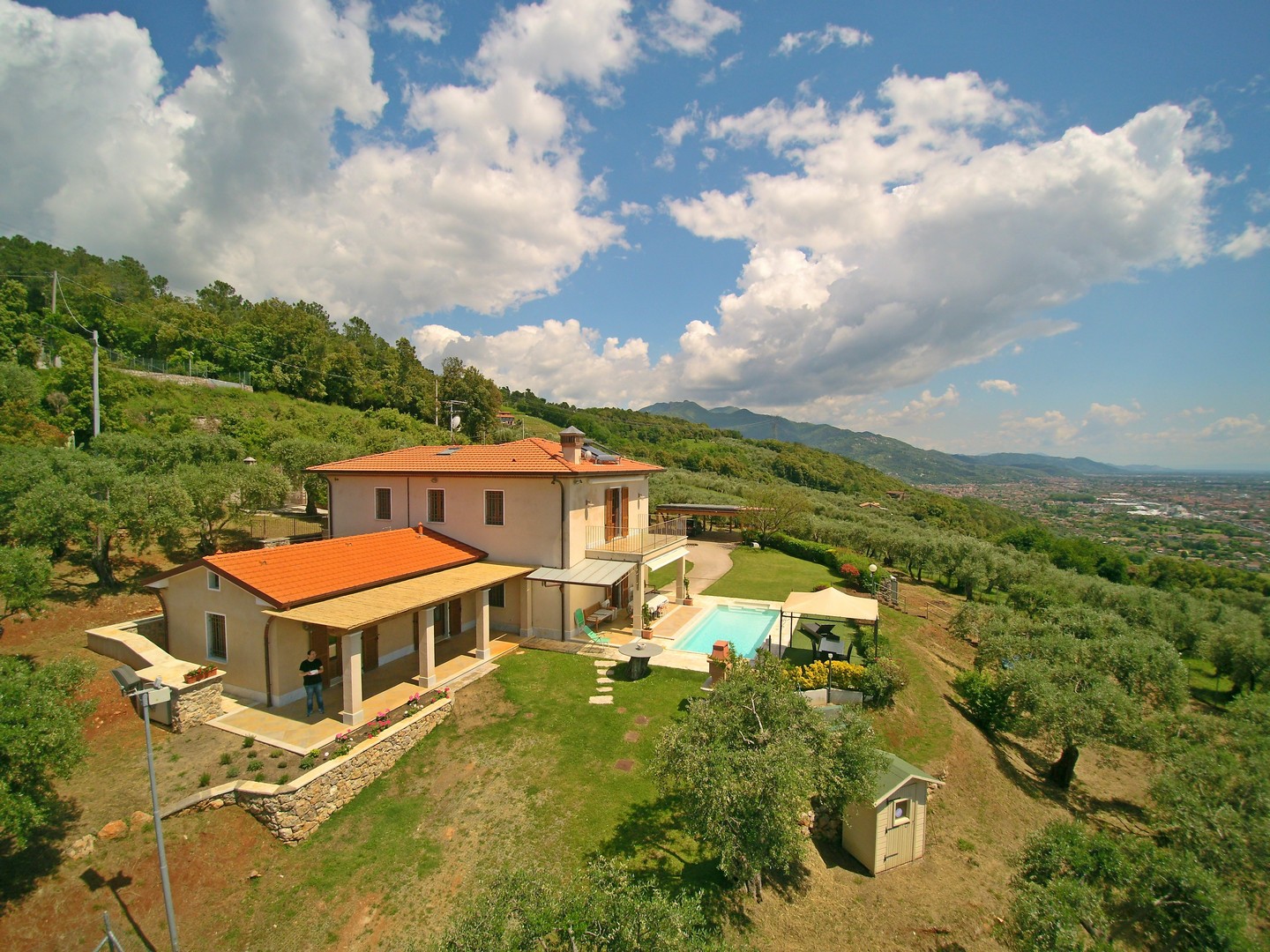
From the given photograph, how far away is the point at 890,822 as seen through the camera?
9367 millimetres

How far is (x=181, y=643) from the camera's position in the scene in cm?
1277

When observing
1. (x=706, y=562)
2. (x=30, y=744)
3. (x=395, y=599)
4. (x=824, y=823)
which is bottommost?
(x=824, y=823)

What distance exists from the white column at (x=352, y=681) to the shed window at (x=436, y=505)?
795 centimetres

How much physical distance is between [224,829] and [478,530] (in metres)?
10.1

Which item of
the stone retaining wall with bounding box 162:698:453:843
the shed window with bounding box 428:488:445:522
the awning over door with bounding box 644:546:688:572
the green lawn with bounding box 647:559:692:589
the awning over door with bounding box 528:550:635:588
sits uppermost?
the shed window with bounding box 428:488:445:522

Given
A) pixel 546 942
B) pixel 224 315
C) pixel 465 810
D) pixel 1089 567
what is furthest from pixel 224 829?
pixel 224 315

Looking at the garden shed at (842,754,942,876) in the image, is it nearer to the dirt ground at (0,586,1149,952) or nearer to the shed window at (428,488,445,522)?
the dirt ground at (0,586,1149,952)

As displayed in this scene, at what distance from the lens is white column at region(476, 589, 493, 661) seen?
47.0 ft

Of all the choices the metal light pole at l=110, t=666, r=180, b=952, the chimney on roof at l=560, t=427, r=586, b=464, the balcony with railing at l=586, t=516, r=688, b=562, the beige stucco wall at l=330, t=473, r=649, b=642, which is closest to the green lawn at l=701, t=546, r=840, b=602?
the balcony with railing at l=586, t=516, r=688, b=562

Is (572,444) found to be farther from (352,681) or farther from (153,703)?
(153,703)

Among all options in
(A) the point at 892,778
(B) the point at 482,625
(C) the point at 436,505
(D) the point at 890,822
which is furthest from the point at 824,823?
(C) the point at 436,505

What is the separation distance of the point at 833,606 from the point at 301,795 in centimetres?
1359

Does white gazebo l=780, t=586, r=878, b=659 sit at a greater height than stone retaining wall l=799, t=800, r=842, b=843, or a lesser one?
greater

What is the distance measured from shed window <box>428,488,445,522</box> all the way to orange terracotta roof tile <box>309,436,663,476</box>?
0.78m
